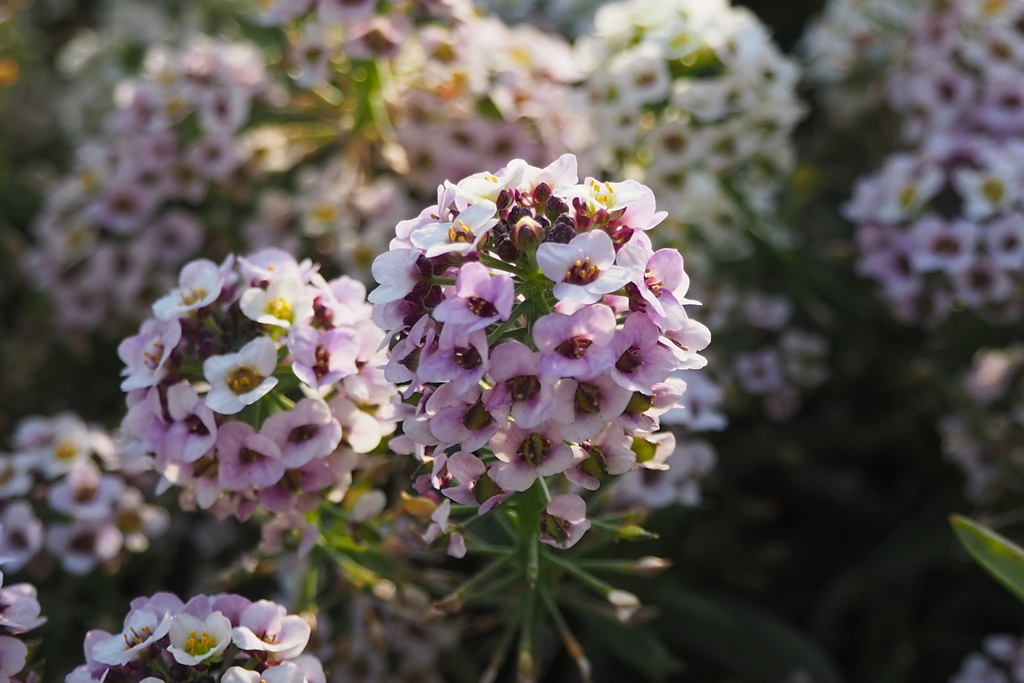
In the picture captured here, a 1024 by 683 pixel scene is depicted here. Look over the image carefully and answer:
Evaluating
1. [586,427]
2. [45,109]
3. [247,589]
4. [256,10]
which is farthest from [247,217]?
[586,427]

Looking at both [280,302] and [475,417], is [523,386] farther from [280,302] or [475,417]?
[280,302]

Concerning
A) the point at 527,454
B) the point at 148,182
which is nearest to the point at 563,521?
the point at 527,454

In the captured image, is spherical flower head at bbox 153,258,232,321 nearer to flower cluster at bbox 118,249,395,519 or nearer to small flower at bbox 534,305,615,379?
flower cluster at bbox 118,249,395,519

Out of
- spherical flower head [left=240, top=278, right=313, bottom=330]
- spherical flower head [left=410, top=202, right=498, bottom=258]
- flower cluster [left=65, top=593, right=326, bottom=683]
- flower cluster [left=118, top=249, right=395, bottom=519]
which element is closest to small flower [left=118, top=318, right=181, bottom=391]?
flower cluster [left=118, top=249, right=395, bottom=519]

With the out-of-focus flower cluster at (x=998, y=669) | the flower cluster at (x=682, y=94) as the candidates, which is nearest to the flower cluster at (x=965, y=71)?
the flower cluster at (x=682, y=94)

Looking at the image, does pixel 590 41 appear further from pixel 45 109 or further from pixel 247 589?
pixel 45 109
